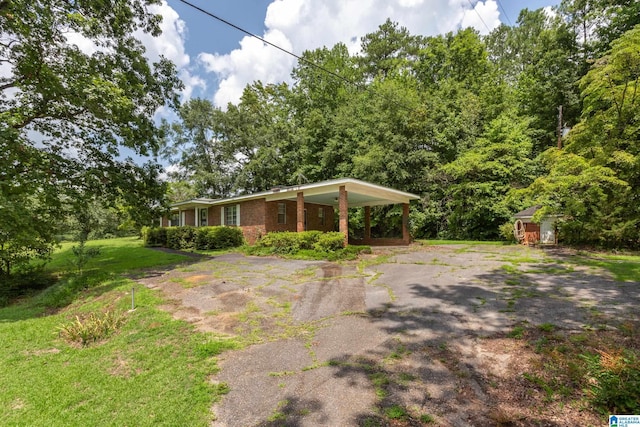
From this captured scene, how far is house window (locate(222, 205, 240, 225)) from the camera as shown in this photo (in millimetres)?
17391

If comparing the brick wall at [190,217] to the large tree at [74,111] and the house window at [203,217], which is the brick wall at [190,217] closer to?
the house window at [203,217]

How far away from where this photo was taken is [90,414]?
2.90 meters

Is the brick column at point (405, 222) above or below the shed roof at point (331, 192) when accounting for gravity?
below

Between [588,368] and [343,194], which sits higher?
[343,194]

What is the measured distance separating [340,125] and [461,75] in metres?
11.7

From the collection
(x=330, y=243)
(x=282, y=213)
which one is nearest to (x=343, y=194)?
(x=330, y=243)

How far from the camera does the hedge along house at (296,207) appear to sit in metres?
13.0

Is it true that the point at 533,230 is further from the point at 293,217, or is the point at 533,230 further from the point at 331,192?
the point at 293,217

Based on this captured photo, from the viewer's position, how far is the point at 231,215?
58.9 feet

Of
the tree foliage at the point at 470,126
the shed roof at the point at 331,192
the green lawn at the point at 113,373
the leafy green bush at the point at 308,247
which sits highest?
the tree foliage at the point at 470,126

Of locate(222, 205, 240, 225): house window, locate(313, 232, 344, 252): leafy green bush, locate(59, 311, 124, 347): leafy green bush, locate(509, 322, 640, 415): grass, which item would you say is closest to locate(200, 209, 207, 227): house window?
locate(222, 205, 240, 225): house window

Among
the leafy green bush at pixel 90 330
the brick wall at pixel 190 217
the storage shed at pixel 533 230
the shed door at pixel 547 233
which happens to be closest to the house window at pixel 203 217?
the brick wall at pixel 190 217

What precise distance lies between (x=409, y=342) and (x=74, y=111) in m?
13.4

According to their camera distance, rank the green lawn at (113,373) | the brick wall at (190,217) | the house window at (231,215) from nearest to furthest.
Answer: the green lawn at (113,373), the house window at (231,215), the brick wall at (190,217)
